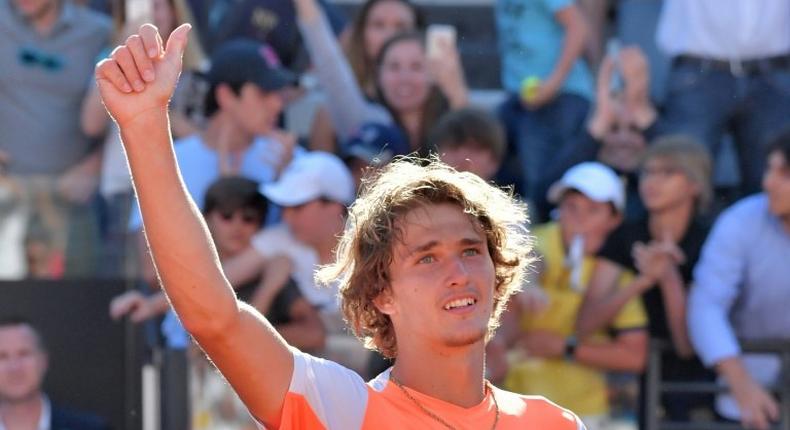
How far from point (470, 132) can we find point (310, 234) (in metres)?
0.75

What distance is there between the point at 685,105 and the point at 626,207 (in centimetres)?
53

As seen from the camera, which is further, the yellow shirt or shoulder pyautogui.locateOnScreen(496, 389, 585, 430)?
the yellow shirt

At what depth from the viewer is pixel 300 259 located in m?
5.81

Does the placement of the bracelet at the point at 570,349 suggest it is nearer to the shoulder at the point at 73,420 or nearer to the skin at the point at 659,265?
the skin at the point at 659,265

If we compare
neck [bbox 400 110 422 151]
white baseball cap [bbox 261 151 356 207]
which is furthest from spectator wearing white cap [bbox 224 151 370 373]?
neck [bbox 400 110 422 151]

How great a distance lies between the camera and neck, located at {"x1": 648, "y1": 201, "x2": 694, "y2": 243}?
600cm

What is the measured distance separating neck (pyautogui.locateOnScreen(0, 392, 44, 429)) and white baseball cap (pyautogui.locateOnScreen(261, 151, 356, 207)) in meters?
1.17

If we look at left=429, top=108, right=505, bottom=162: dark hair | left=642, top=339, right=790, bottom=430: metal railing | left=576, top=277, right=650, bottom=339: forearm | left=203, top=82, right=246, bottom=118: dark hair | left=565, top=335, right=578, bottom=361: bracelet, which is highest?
left=203, top=82, right=246, bottom=118: dark hair

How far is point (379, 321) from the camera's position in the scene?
3217 mm

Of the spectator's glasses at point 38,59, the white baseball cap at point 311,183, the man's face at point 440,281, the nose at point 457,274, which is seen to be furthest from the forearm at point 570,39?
the nose at point 457,274

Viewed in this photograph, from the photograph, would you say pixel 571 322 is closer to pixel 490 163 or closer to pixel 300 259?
pixel 490 163

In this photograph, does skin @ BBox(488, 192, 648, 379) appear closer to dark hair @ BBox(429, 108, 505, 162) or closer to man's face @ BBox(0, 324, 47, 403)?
dark hair @ BBox(429, 108, 505, 162)

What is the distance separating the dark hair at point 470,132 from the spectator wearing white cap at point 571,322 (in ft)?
1.01

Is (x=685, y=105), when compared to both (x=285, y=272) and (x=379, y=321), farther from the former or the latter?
(x=379, y=321)
